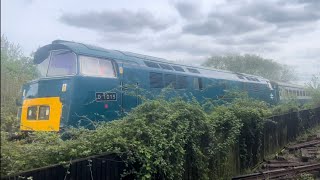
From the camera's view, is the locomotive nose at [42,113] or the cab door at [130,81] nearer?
the locomotive nose at [42,113]

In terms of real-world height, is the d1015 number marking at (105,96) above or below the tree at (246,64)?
below

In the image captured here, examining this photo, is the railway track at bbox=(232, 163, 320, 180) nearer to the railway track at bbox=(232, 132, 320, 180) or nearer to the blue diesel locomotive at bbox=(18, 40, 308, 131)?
the railway track at bbox=(232, 132, 320, 180)

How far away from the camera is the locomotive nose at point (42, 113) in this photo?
7613mm

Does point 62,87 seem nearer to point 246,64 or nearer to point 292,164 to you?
point 292,164

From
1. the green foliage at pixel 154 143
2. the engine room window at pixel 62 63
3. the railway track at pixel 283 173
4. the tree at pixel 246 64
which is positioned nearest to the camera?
the green foliage at pixel 154 143

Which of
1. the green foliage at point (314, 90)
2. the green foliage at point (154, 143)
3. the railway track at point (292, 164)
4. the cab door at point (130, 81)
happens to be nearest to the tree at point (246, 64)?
the green foliage at point (314, 90)

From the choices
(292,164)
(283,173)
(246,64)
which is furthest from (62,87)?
(246,64)

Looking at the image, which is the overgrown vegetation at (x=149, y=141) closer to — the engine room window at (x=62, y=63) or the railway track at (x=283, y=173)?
the railway track at (x=283, y=173)

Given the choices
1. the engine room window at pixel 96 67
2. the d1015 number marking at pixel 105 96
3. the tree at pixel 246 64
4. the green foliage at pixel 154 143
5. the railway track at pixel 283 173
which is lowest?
the railway track at pixel 283 173

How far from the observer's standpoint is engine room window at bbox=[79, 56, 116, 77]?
8336 millimetres

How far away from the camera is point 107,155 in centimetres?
455

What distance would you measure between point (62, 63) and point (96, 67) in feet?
3.13

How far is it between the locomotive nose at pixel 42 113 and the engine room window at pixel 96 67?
1.15 metres

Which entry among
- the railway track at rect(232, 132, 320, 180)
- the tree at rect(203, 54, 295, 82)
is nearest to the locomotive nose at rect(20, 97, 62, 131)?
the railway track at rect(232, 132, 320, 180)
